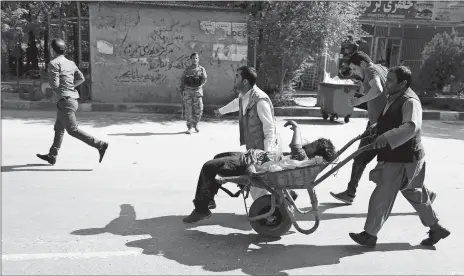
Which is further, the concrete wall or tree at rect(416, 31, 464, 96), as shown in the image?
tree at rect(416, 31, 464, 96)

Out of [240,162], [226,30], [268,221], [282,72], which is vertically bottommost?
Result: [268,221]

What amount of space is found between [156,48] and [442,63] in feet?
29.3

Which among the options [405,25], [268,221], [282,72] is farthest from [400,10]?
[268,221]

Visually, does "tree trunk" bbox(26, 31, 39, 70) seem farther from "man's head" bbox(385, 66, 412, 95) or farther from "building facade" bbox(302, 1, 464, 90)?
"man's head" bbox(385, 66, 412, 95)

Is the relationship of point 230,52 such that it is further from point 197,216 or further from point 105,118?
point 197,216

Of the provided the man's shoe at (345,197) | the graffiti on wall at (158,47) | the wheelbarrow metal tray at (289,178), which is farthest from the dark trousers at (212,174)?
the graffiti on wall at (158,47)

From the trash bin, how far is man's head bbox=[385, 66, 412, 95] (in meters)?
7.84

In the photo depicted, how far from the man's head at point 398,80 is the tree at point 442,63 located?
11745 mm

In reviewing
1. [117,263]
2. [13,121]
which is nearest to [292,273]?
[117,263]

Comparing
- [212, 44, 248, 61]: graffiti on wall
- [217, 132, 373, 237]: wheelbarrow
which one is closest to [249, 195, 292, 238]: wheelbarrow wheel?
[217, 132, 373, 237]: wheelbarrow

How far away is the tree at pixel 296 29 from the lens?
12273 millimetres

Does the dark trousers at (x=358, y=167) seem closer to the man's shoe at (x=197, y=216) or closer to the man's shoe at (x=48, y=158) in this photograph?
the man's shoe at (x=197, y=216)

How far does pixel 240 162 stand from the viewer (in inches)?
167

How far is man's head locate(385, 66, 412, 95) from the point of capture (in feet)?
12.7
